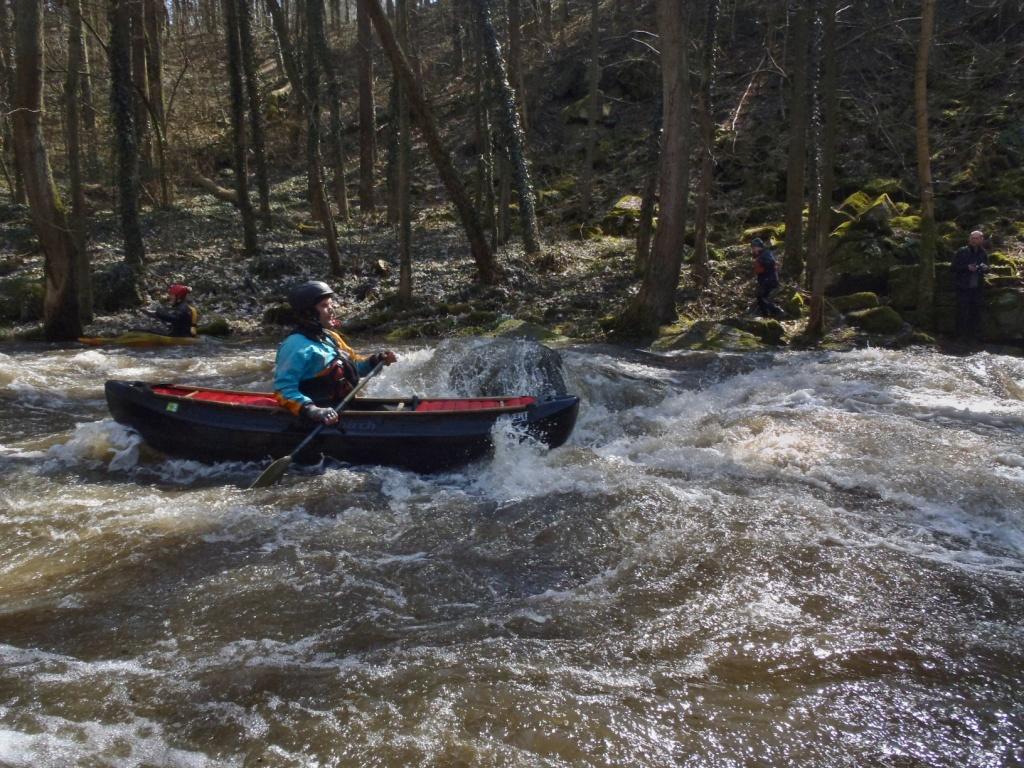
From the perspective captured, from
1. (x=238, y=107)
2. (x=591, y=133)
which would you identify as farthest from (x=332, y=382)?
(x=591, y=133)

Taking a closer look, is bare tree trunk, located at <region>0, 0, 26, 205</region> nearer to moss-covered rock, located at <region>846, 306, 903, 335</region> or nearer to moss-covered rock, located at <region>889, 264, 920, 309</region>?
moss-covered rock, located at <region>846, 306, 903, 335</region>

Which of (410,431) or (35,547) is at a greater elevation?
(410,431)

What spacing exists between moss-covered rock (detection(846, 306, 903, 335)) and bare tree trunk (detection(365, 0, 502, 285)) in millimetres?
6610

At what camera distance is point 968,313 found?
12219 mm

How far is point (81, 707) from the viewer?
340 cm

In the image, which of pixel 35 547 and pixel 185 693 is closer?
pixel 185 693

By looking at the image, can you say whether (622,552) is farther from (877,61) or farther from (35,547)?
(877,61)

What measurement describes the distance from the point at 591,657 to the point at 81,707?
2.22 m

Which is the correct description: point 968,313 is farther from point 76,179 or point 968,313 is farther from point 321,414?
point 76,179

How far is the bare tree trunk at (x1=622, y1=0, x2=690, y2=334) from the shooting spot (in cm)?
1158

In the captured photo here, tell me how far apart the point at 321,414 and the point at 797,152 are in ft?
37.7

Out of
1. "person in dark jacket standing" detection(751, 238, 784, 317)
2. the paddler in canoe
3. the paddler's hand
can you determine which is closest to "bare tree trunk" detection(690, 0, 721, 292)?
"person in dark jacket standing" detection(751, 238, 784, 317)

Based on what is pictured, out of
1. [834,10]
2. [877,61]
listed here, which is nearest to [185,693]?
[834,10]

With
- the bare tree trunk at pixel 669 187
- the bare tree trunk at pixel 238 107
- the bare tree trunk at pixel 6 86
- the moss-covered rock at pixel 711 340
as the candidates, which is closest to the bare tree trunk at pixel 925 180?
the moss-covered rock at pixel 711 340
